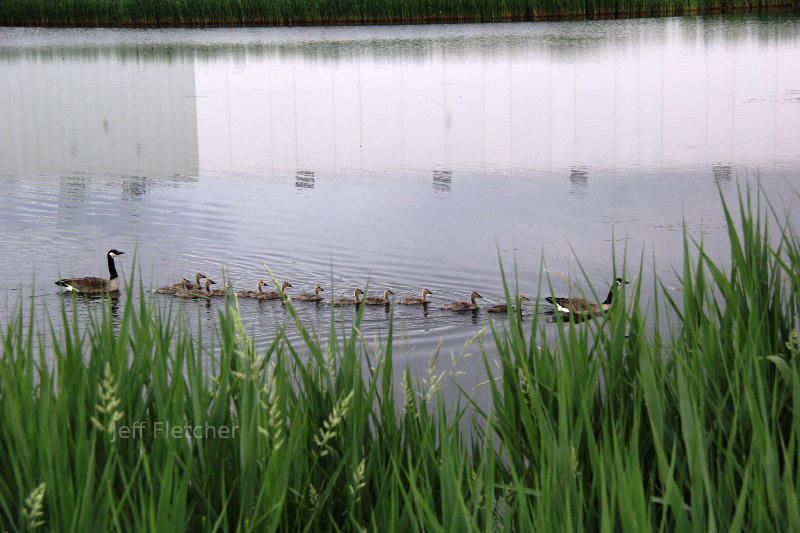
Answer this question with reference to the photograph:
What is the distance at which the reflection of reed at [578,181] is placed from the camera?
1236 cm

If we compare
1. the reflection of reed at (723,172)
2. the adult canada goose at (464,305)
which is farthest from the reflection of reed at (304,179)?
the adult canada goose at (464,305)

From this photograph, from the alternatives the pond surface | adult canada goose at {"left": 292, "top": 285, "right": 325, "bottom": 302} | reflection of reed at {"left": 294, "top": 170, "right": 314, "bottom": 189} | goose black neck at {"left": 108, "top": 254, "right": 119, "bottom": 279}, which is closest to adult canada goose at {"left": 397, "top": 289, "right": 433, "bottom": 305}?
the pond surface

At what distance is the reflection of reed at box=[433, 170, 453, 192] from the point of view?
42.4 feet

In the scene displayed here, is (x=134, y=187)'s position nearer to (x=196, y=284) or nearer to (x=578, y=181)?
(x=196, y=284)

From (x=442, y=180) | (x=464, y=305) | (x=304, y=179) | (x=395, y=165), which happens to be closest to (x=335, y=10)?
(x=395, y=165)

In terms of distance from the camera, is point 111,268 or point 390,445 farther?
point 111,268

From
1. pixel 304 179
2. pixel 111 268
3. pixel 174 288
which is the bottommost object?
pixel 174 288

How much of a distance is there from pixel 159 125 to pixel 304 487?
55.2 feet

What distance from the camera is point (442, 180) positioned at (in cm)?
1341

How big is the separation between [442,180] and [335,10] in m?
28.5

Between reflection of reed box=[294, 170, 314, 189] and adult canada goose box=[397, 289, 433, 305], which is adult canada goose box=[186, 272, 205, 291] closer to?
adult canada goose box=[397, 289, 433, 305]

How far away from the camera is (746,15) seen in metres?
39.2

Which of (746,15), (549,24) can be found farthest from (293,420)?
(746,15)

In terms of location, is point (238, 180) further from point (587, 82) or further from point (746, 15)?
point (746, 15)
